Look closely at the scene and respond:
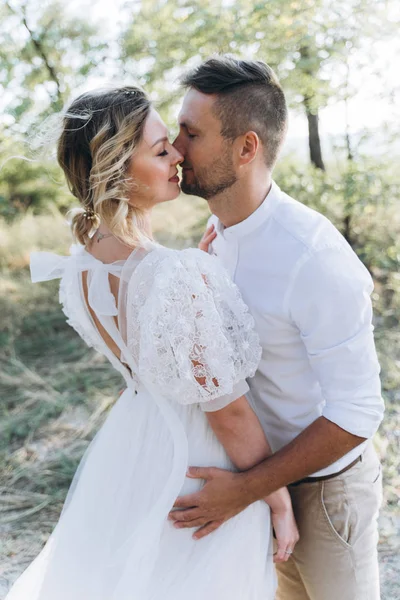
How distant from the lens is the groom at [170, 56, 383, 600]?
147cm

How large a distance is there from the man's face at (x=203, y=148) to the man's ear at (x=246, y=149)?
0.09 ft

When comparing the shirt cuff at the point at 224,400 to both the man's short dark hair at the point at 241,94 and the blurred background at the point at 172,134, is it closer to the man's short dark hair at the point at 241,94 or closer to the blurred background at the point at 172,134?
the man's short dark hair at the point at 241,94

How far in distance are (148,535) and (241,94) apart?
1.30 m

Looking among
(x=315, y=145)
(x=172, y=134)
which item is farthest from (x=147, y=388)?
(x=315, y=145)

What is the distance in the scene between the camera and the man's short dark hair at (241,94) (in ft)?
5.63

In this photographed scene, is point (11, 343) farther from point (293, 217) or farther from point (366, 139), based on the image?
point (293, 217)

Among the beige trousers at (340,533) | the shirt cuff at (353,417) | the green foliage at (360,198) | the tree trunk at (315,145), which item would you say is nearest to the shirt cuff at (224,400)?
the shirt cuff at (353,417)

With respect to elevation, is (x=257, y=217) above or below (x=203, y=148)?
below

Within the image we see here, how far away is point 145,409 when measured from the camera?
65.4 inches

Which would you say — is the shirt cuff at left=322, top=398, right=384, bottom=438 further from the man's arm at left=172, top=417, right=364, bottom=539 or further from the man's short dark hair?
the man's short dark hair

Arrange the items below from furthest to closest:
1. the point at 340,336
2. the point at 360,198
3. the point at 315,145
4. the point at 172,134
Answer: the point at 315,145
the point at 360,198
the point at 172,134
the point at 340,336

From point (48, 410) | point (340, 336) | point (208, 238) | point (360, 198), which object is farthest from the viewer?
point (360, 198)

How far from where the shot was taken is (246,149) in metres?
1.70

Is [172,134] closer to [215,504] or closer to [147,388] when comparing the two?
[147,388]
